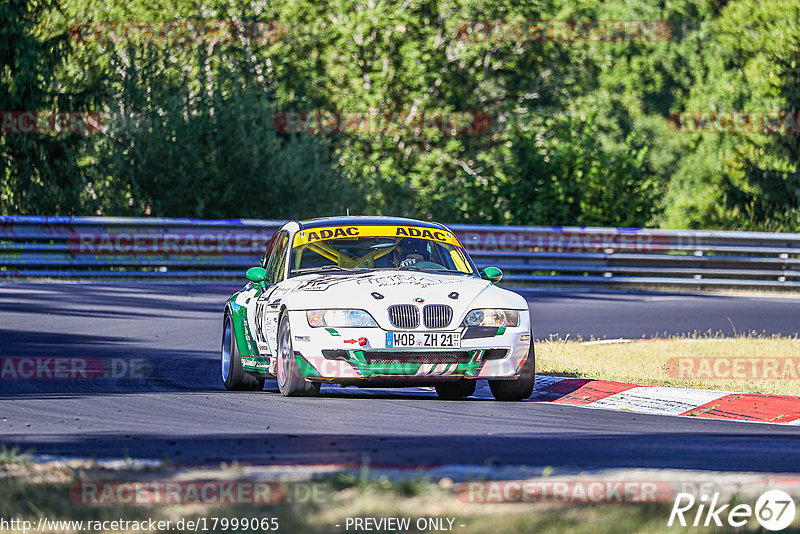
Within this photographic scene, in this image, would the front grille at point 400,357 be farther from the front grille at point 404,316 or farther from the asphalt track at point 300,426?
the asphalt track at point 300,426

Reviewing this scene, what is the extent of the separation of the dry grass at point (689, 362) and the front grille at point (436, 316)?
2.34m

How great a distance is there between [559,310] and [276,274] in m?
9.37

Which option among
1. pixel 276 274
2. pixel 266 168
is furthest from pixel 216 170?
pixel 276 274

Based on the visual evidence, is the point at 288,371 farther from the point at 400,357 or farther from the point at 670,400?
the point at 670,400

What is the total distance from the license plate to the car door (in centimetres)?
113

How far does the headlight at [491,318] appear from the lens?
368 inches

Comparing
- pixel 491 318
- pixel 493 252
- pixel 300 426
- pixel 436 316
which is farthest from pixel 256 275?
pixel 493 252

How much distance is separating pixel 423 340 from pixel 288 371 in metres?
1.11

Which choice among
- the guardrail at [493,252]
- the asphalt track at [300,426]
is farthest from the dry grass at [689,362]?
the guardrail at [493,252]

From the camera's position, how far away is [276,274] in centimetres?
1088

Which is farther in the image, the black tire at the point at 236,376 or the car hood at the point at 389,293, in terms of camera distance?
the black tire at the point at 236,376

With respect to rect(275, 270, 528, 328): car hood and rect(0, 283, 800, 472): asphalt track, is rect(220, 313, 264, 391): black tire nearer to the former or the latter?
rect(0, 283, 800, 472): asphalt track

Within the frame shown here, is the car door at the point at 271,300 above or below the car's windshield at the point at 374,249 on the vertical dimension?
below

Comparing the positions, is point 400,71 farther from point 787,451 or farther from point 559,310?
point 787,451
